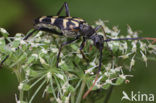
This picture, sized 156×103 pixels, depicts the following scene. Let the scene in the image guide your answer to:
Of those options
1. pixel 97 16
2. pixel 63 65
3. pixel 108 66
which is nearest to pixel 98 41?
pixel 108 66

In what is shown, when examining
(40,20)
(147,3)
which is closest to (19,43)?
(40,20)

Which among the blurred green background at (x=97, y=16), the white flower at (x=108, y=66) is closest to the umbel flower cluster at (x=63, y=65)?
the white flower at (x=108, y=66)

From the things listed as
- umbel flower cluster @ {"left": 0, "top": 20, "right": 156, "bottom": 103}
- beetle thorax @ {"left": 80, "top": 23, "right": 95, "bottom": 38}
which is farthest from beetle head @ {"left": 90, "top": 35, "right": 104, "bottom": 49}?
beetle thorax @ {"left": 80, "top": 23, "right": 95, "bottom": 38}

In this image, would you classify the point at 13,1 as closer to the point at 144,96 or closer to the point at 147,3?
the point at 147,3

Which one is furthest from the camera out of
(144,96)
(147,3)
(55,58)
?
(147,3)

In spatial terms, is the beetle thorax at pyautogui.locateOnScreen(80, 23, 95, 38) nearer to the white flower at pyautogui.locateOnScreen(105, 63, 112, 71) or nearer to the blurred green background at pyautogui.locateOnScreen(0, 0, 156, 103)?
the white flower at pyautogui.locateOnScreen(105, 63, 112, 71)

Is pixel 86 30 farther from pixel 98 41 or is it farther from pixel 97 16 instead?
pixel 97 16
